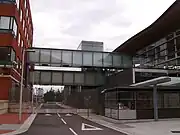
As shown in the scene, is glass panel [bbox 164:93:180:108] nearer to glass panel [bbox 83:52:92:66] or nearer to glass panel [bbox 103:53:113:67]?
glass panel [bbox 103:53:113:67]

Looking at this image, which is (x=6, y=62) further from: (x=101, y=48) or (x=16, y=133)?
(x=101, y=48)

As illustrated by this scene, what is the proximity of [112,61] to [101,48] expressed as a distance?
13.7 m

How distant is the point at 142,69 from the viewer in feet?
116

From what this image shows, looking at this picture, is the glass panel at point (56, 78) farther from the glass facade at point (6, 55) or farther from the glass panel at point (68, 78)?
the glass facade at point (6, 55)

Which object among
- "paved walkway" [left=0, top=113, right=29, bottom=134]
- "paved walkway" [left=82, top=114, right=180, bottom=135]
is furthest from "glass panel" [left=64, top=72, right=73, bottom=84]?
"paved walkway" [left=82, top=114, right=180, bottom=135]

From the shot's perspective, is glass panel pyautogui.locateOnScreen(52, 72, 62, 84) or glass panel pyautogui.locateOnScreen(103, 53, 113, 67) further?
glass panel pyautogui.locateOnScreen(52, 72, 62, 84)

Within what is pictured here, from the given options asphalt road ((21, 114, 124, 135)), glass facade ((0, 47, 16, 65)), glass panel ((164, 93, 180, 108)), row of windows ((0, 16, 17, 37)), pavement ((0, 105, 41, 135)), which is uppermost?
row of windows ((0, 16, 17, 37))

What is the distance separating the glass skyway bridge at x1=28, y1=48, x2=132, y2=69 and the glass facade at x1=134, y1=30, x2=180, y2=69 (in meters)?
5.46

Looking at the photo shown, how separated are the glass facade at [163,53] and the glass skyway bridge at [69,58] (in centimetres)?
546

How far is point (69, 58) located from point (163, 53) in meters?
14.2

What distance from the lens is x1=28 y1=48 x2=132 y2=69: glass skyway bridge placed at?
4172 centimetres

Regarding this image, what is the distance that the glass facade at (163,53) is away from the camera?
1376 inches

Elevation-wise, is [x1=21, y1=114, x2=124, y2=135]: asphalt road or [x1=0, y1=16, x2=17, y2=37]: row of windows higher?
[x1=0, y1=16, x2=17, y2=37]: row of windows

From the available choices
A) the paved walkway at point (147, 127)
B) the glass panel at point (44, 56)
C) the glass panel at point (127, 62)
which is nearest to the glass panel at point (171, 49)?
the glass panel at point (127, 62)
